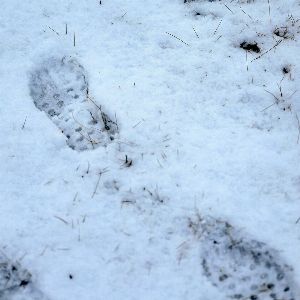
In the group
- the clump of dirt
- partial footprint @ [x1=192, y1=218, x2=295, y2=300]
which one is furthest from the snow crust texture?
the clump of dirt

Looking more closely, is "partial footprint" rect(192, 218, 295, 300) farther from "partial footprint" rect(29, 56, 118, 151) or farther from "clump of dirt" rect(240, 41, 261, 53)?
"clump of dirt" rect(240, 41, 261, 53)

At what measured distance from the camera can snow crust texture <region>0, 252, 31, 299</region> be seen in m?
2.11

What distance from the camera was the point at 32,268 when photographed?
85.1 inches

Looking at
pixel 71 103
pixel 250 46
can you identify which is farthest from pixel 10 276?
pixel 250 46

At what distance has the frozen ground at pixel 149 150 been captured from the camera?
2.13m

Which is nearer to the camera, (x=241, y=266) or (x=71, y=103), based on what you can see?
(x=241, y=266)

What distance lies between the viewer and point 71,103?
9.25 ft

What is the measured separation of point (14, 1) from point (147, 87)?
1.55 metres

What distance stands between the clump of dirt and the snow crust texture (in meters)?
2.25

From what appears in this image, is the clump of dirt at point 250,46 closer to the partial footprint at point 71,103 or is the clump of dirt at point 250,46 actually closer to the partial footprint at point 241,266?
the partial footprint at point 71,103

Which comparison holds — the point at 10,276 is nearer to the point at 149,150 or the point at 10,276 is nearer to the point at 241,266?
the point at 149,150

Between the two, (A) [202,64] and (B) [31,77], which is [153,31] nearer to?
(A) [202,64]

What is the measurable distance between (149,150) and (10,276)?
112 cm

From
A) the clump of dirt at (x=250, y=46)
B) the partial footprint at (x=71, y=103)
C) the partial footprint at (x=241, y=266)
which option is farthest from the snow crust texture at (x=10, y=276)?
the clump of dirt at (x=250, y=46)
